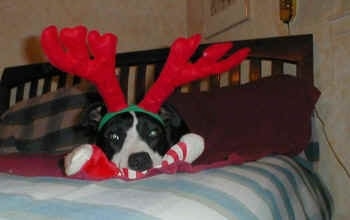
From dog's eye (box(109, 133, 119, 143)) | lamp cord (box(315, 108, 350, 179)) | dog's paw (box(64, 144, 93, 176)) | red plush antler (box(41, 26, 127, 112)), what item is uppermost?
red plush antler (box(41, 26, 127, 112))

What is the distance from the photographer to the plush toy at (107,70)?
81 cm

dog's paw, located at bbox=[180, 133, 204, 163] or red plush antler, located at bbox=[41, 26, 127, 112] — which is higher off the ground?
red plush antler, located at bbox=[41, 26, 127, 112]

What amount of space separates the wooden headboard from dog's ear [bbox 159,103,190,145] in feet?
1.41

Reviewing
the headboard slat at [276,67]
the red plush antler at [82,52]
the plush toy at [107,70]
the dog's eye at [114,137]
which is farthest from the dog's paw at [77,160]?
the headboard slat at [276,67]

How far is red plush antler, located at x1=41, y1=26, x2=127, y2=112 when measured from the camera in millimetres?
920

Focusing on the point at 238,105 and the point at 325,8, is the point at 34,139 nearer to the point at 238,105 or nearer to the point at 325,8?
the point at 238,105

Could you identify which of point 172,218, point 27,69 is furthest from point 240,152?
point 27,69

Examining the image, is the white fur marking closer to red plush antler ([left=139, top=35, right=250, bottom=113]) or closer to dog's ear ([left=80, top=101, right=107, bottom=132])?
red plush antler ([left=139, top=35, right=250, bottom=113])

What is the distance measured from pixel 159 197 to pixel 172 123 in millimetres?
805

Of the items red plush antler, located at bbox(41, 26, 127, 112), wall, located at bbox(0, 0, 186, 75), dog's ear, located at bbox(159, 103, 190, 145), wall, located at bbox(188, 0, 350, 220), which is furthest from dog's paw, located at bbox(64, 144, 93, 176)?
wall, located at bbox(0, 0, 186, 75)

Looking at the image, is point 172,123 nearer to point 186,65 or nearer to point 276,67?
point 186,65

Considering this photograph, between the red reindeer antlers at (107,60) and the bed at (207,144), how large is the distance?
0.72 ft

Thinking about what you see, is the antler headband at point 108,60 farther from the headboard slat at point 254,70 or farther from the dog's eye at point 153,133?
the headboard slat at point 254,70

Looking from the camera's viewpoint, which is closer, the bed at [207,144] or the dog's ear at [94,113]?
the bed at [207,144]
